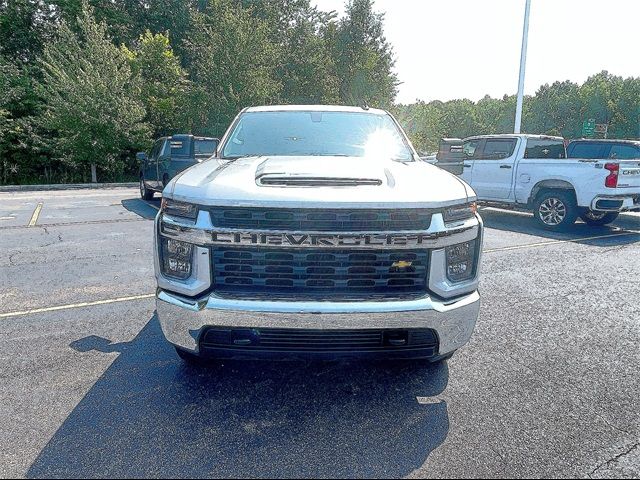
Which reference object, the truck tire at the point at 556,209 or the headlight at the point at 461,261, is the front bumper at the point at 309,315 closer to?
the headlight at the point at 461,261

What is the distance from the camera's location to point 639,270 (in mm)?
6227

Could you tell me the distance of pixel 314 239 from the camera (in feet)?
8.34

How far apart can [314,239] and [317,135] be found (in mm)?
1889

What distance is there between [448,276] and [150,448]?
192 cm

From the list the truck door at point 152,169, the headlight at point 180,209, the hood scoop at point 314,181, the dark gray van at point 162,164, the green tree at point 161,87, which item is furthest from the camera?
the green tree at point 161,87

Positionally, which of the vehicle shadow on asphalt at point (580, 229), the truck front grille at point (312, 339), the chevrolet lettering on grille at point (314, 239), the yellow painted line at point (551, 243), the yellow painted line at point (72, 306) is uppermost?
the chevrolet lettering on grille at point (314, 239)

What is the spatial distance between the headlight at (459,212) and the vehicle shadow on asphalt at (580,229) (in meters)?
6.43

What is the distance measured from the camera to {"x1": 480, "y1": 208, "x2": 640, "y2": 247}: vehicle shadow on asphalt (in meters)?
8.43

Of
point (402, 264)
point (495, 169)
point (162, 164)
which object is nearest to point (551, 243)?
point (495, 169)

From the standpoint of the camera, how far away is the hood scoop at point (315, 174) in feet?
9.07

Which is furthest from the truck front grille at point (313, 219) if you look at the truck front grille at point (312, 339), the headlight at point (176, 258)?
the truck front grille at point (312, 339)

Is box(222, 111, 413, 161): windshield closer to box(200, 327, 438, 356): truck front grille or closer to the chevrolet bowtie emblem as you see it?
the chevrolet bowtie emblem

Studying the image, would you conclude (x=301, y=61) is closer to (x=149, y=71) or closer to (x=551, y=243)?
(x=149, y=71)

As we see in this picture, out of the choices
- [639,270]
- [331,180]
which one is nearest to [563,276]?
[639,270]
